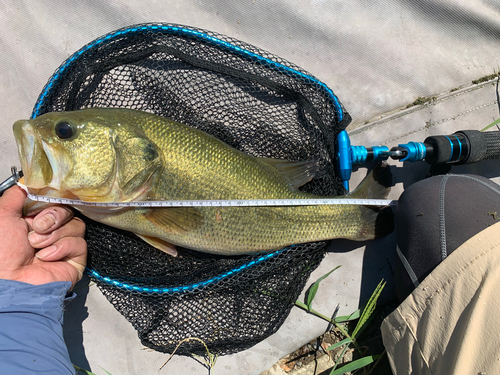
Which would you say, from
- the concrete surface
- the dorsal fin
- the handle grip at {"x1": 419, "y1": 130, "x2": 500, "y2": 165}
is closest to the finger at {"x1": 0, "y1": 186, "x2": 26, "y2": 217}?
the concrete surface

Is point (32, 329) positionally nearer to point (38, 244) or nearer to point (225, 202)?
point (38, 244)

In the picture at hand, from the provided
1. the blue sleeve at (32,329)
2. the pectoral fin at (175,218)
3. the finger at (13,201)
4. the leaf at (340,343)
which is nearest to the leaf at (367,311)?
the leaf at (340,343)

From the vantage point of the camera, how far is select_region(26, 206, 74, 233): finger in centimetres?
163

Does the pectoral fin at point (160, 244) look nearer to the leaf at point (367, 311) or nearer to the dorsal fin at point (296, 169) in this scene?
the dorsal fin at point (296, 169)

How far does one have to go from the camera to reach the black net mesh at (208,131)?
1.88 meters

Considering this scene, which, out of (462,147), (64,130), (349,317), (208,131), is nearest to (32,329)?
(64,130)

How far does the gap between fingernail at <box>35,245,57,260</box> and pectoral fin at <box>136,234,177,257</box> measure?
0.45 m

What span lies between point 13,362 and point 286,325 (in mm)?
1623

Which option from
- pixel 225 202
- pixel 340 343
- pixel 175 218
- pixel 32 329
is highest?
pixel 225 202

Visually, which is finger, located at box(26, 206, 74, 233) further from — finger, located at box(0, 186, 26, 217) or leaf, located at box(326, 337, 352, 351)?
leaf, located at box(326, 337, 352, 351)

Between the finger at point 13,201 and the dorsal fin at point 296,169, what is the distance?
4.47ft

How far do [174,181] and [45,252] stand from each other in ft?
2.62

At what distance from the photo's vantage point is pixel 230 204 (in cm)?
178

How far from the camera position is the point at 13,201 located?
165 cm
